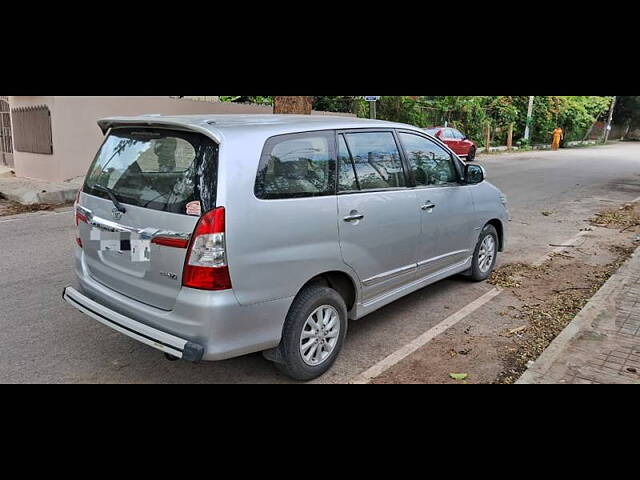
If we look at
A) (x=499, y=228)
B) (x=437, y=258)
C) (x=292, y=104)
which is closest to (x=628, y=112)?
(x=292, y=104)

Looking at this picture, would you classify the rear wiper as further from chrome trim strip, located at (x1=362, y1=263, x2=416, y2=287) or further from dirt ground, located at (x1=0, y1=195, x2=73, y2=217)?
dirt ground, located at (x1=0, y1=195, x2=73, y2=217)

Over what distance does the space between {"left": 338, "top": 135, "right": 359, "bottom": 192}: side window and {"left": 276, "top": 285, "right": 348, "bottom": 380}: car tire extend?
0.77 metres

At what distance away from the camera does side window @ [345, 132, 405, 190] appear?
153 inches

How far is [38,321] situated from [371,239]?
9.73 feet

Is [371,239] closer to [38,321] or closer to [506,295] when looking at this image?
[506,295]

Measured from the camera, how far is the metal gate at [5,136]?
568 inches

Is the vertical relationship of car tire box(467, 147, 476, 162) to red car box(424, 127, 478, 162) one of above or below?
below

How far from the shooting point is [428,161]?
15.3 feet

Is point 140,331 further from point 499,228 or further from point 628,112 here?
point 628,112

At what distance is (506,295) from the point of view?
5.37m

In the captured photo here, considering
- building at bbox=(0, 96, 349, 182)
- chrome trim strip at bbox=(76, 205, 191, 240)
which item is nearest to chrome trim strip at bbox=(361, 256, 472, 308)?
chrome trim strip at bbox=(76, 205, 191, 240)

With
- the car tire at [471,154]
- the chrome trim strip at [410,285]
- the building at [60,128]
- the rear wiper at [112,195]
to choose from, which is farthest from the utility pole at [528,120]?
the rear wiper at [112,195]

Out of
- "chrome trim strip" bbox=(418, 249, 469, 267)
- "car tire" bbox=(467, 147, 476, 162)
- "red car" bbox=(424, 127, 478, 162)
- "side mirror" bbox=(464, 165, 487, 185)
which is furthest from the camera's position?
"car tire" bbox=(467, 147, 476, 162)

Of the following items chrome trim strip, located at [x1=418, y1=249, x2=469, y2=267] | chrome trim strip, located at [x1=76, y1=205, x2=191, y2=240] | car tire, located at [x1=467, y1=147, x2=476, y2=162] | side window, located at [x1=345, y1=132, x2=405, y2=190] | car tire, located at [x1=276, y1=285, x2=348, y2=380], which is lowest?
car tire, located at [x1=276, y1=285, x2=348, y2=380]
